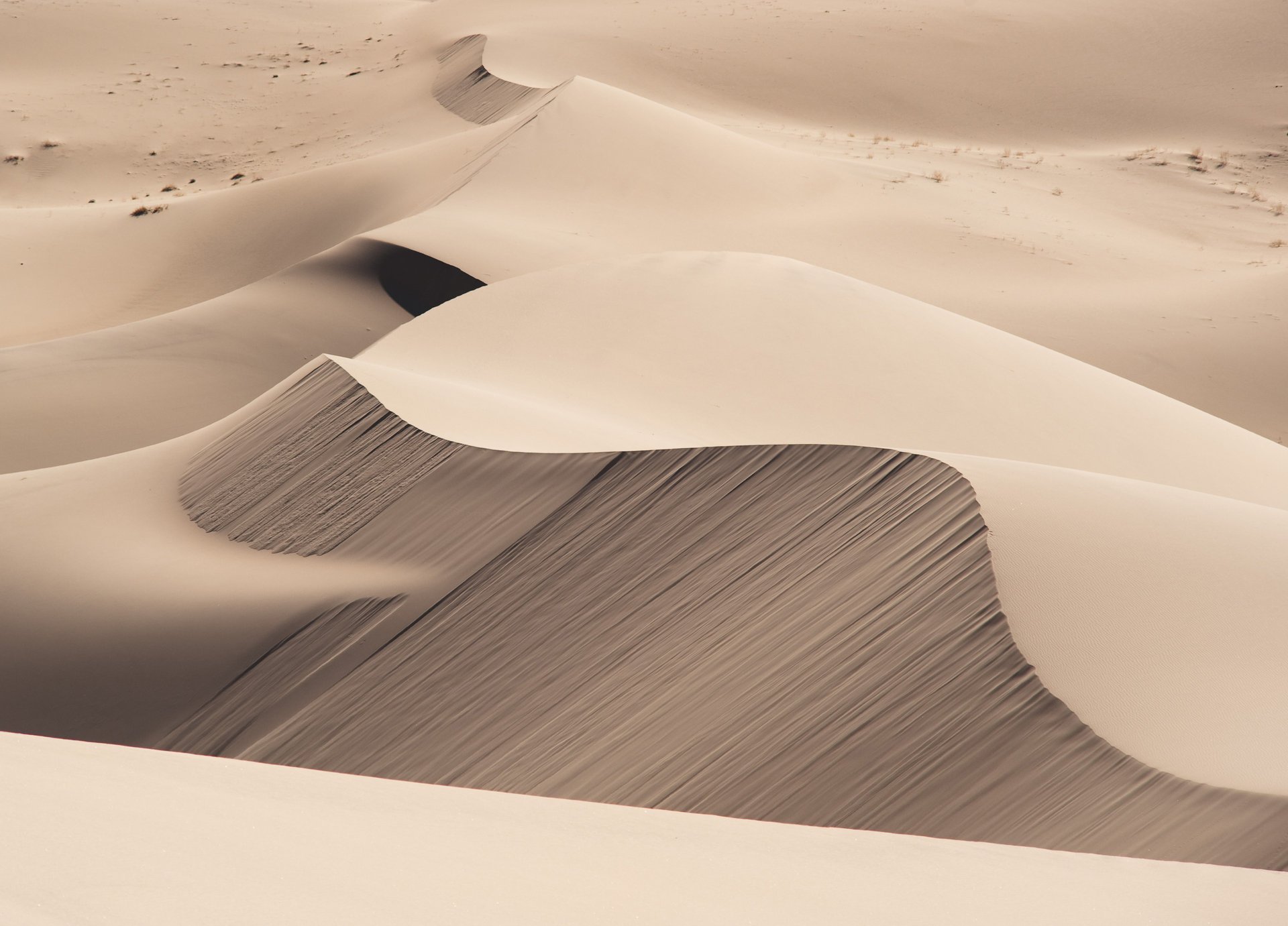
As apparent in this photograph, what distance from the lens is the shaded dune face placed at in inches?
148

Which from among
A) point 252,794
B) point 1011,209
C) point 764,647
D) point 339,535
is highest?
point 252,794

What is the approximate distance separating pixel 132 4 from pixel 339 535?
29.5m

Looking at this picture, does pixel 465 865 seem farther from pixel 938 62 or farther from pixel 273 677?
pixel 938 62

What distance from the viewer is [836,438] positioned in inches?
314

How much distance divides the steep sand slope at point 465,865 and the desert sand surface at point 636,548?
0.05ft

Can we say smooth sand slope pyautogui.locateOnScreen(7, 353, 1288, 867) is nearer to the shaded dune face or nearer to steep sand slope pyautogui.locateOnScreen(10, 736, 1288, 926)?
the shaded dune face

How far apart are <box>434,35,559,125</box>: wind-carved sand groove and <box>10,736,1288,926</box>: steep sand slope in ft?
52.4

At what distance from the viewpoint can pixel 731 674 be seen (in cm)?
458

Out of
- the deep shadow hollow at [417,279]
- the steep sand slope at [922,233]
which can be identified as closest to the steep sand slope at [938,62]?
the steep sand slope at [922,233]

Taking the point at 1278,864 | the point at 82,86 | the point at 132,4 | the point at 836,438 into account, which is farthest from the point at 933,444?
the point at 132,4

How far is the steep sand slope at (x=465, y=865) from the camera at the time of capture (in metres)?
2.18

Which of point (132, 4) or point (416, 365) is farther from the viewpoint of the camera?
point (132, 4)

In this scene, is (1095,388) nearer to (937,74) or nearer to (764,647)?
(764,647)

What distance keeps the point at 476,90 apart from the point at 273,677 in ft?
59.2
